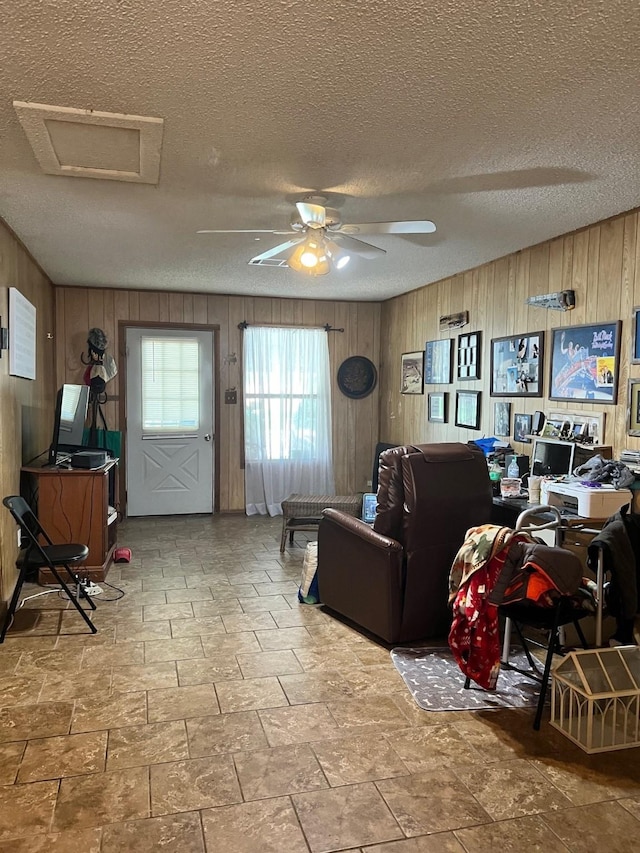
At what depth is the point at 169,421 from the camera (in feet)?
22.4

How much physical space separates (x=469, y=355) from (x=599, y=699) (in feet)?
10.5


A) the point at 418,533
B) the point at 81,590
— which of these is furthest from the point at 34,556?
the point at 418,533

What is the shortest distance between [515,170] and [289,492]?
484 cm

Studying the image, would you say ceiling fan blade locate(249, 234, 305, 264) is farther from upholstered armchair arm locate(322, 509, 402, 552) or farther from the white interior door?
the white interior door

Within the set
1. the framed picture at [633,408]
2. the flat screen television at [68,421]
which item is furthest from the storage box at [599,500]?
the flat screen television at [68,421]

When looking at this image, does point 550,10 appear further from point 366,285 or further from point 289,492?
point 289,492

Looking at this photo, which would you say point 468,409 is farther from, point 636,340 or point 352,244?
point 352,244

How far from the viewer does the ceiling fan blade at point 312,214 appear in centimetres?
318

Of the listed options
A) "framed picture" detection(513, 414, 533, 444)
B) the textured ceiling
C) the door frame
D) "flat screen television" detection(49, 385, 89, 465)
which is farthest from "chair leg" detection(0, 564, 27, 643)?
"framed picture" detection(513, 414, 533, 444)

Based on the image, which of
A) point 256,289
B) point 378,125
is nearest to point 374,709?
point 378,125

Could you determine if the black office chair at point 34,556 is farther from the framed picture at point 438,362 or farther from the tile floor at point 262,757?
the framed picture at point 438,362

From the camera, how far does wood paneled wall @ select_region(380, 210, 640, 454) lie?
3.61 meters

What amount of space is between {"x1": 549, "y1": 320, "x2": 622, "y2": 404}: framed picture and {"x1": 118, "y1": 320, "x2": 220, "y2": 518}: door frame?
12.5 ft

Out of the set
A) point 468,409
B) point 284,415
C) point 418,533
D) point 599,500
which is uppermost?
point 468,409
